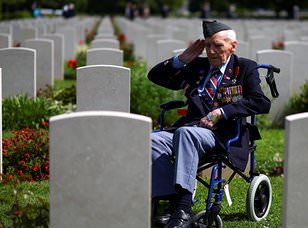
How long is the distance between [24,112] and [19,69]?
1.75 ft

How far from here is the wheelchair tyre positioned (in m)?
6.24

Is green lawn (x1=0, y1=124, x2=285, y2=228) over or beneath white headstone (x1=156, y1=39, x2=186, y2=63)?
beneath

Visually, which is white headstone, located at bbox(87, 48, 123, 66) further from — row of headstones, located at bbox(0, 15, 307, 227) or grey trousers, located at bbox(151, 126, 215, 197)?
row of headstones, located at bbox(0, 15, 307, 227)

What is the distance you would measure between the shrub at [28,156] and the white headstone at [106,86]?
729mm

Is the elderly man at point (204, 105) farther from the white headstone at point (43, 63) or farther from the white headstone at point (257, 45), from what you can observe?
the white headstone at point (257, 45)

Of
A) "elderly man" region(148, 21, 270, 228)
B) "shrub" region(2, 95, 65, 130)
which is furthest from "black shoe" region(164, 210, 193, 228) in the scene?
"shrub" region(2, 95, 65, 130)

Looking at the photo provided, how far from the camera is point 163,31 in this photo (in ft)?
87.0

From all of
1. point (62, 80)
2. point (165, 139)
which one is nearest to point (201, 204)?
point (165, 139)

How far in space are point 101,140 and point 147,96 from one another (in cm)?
593

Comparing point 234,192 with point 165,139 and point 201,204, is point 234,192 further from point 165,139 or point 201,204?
point 165,139

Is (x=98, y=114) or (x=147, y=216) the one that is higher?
(x=98, y=114)

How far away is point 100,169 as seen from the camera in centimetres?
476

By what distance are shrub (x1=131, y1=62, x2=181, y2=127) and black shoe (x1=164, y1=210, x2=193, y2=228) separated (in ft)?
15.9

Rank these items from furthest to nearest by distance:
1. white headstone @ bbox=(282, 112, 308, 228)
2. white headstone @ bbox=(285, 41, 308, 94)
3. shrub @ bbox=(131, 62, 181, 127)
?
white headstone @ bbox=(285, 41, 308, 94), shrub @ bbox=(131, 62, 181, 127), white headstone @ bbox=(282, 112, 308, 228)
